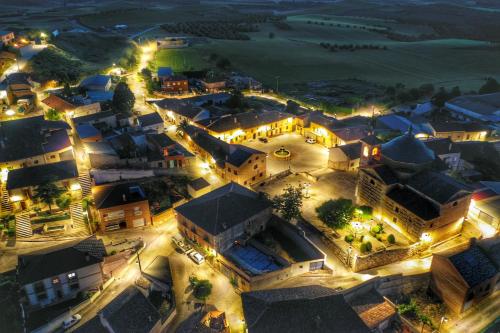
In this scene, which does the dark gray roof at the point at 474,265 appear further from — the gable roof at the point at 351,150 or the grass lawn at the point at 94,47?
the grass lawn at the point at 94,47

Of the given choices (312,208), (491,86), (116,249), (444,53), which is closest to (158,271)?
(116,249)

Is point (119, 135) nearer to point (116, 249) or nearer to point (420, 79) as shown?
point (116, 249)

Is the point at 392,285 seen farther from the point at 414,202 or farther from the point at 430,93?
the point at 430,93

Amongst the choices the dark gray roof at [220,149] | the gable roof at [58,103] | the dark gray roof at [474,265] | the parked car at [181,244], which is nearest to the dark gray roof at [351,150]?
the dark gray roof at [220,149]

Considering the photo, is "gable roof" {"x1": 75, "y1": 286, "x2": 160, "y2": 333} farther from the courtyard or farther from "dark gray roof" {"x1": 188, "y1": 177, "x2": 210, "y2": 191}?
the courtyard

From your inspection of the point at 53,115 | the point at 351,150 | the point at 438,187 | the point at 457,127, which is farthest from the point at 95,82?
the point at 457,127

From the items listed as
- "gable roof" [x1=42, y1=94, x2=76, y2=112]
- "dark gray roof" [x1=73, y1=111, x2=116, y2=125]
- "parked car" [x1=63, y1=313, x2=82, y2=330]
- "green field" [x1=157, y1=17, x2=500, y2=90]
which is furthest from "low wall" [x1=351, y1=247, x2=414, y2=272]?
"green field" [x1=157, y1=17, x2=500, y2=90]
